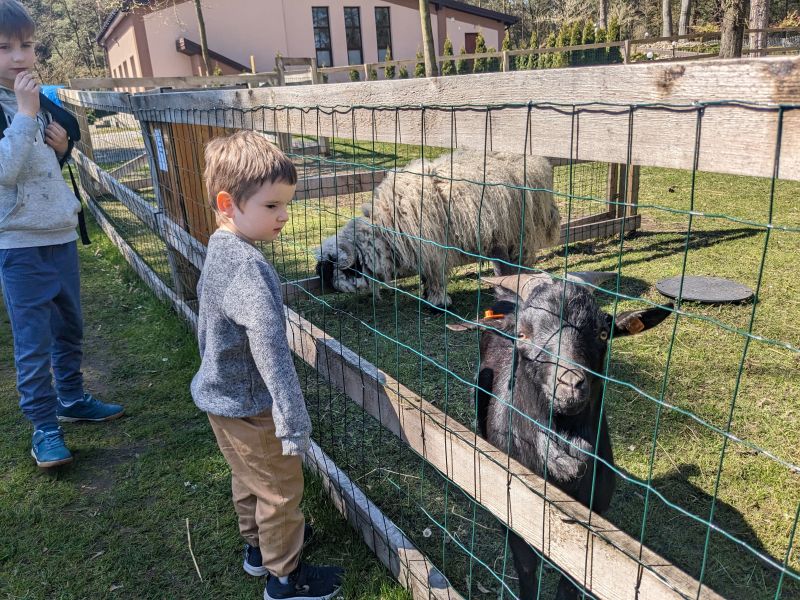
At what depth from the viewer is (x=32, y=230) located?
3312 mm

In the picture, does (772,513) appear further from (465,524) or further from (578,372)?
(578,372)

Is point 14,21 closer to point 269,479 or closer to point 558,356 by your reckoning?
point 269,479

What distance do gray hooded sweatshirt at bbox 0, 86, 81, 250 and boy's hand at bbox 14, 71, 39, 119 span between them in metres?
0.05

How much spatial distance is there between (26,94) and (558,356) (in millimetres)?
2864

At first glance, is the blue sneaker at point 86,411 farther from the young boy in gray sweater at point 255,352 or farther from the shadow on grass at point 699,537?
the shadow on grass at point 699,537

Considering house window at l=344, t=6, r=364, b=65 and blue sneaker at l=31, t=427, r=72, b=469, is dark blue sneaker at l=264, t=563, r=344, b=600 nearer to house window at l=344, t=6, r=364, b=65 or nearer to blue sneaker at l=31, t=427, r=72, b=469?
blue sneaker at l=31, t=427, r=72, b=469

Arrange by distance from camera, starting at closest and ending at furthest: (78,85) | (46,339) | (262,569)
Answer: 1. (262,569)
2. (46,339)
3. (78,85)

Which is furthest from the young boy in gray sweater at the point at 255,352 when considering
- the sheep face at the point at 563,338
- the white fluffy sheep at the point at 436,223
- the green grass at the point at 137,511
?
the white fluffy sheep at the point at 436,223

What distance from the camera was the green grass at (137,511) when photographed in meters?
2.74

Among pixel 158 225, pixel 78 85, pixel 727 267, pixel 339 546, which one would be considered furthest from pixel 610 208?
pixel 78 85

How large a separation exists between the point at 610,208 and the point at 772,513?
6034 mm

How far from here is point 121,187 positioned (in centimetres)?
653

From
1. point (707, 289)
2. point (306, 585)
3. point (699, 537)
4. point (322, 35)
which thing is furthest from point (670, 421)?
point (322, 35)

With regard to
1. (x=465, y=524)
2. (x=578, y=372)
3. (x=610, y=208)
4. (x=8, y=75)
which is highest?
(x=8, y=75)
